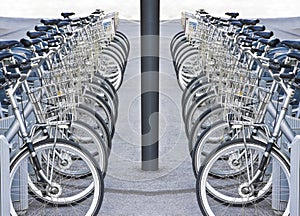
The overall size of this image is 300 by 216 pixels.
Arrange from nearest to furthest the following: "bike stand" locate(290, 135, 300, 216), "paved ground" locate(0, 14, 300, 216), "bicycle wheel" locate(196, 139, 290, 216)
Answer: "bike stand" locate(290, 135, 300, 216) < "bicycle wheel" locate(196, 139, 290, 216) < "paved ground" locate(0, 14, 300, 216)

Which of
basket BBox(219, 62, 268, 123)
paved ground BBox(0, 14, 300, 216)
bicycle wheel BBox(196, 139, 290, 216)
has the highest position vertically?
basket BBox(219, 62, 268, 123)

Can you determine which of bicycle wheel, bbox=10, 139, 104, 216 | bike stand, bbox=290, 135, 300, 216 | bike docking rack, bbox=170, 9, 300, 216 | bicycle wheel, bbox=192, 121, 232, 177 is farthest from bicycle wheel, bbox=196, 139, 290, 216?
bicycle wheel, bbox=10, 139, 104, 216

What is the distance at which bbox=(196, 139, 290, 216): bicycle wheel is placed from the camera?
5930 millimetres

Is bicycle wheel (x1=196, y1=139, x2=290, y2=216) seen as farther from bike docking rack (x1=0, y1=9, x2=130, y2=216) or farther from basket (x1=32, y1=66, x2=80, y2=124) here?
basket (x1=32, y1=66, x2=80, y2=124)

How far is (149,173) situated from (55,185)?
1887 mm

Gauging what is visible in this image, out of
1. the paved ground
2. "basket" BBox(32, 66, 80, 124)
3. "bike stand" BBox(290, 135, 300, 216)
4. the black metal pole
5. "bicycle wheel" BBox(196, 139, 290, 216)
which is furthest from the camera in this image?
the black metal pole

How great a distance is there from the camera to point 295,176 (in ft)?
16.8

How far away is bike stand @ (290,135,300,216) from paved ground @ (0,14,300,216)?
1.70 meters

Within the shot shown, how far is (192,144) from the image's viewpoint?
24.6ft

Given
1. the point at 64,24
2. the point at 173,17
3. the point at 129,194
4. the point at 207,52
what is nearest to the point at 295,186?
the point at 129,194

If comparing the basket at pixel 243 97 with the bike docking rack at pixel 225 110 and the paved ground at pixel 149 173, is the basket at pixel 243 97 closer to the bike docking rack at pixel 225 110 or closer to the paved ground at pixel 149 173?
the bike docking rack at pixel 225 110

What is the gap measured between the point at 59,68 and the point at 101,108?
952mm

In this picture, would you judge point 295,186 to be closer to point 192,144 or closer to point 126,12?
point 192,144

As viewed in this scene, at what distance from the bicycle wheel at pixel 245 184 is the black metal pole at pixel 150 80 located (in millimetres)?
755
